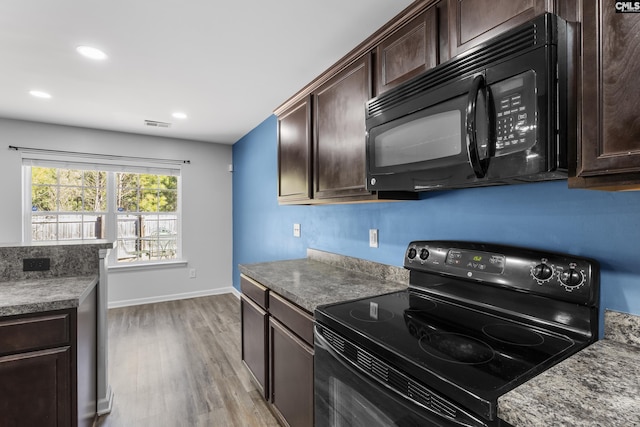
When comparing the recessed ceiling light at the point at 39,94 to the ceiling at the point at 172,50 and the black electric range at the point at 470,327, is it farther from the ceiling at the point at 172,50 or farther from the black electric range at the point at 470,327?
the black electric range at the point at 470,327

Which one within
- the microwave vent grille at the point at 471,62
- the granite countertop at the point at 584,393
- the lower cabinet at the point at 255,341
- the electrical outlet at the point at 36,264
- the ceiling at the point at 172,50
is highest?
the ceiling at the point at 172,50

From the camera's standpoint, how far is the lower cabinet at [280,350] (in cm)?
154

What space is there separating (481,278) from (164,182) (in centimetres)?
461

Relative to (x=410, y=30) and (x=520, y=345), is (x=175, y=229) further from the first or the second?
(x=520, y=345)

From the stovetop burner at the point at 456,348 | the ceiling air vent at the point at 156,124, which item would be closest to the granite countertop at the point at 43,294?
the stovetop burner at the point at 456,348

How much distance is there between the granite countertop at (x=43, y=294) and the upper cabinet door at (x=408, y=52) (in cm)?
188

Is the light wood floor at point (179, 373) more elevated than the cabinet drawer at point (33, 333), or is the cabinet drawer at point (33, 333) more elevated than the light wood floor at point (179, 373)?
the cabinet drawer at point (33, 333)

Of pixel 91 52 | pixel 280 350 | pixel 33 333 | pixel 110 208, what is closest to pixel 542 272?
pixel 280 350

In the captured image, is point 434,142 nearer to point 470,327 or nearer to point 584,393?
point 470,327

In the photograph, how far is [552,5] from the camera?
90cm

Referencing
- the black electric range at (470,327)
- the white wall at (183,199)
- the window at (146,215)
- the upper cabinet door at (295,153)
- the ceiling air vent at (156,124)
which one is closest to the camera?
the black electric range at (470,327)

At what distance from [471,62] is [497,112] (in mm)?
216

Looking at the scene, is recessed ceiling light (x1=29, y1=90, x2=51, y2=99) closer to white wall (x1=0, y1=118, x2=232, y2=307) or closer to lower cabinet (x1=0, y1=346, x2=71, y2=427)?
white wall (x1=0, y1=118, x2=232, y2=307)

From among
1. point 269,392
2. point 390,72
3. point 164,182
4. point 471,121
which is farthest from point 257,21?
point 164,182
